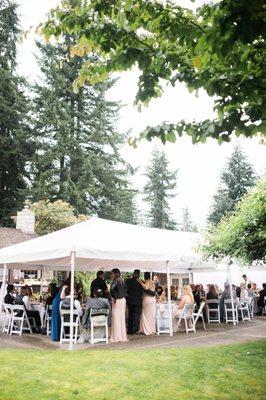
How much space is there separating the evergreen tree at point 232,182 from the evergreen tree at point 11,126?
1808cm

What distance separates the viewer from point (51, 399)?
6047mm

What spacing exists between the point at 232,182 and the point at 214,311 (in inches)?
1100

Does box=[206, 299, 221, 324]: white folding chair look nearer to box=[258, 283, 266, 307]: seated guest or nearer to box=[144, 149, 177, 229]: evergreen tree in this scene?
box=[258, 283, 266, 307]: seated guest

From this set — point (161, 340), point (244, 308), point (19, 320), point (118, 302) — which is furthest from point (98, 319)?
point (244, 308)

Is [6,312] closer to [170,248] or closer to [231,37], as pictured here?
[170,248]

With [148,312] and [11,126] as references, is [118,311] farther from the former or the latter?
[11,126]

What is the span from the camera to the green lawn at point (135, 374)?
20.8 ft

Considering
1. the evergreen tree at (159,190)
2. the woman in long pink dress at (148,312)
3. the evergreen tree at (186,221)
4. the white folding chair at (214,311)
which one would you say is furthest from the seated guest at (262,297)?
the evergreen tree at (186,221)

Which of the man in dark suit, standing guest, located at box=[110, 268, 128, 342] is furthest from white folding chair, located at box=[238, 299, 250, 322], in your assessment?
standing guest, located at box=[110, 268, 128, 342]

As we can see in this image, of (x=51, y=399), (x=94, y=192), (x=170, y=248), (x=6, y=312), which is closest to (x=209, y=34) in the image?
(x=51, y=399)

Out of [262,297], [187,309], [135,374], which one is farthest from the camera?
[262,297]

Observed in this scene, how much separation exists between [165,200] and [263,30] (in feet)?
188

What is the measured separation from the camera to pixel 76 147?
41.9 m

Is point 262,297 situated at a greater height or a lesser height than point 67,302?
greater
